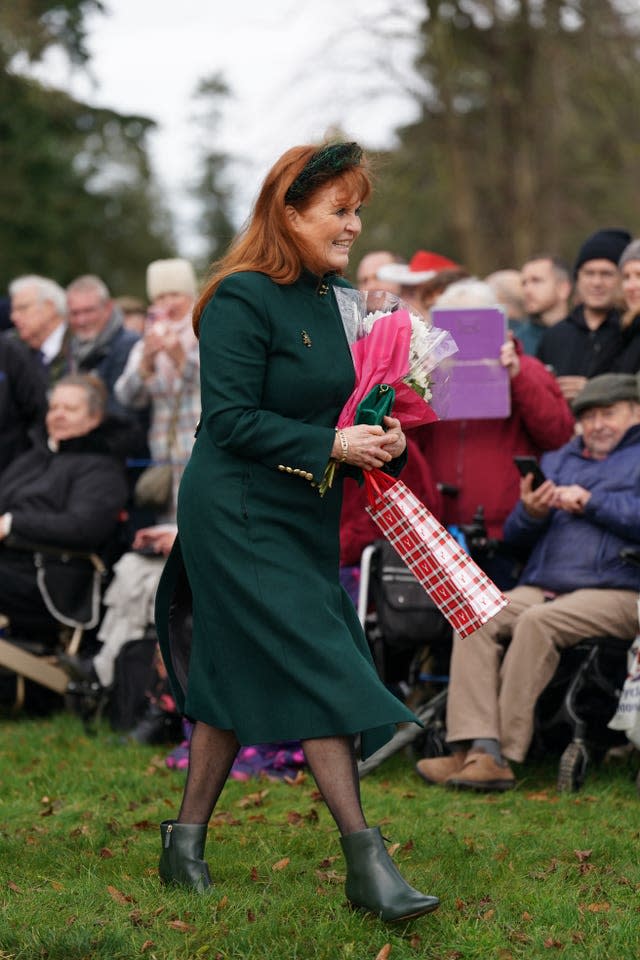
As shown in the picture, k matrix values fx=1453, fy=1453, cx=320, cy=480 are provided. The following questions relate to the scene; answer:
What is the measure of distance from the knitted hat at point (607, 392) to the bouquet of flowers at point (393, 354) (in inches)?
94.5

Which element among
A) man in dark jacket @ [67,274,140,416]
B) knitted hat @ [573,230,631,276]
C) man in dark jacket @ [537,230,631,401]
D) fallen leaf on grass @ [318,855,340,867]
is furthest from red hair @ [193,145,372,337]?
man in dark jacket @ [67,274,140,416]

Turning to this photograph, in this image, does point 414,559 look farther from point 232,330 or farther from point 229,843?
point 229,843

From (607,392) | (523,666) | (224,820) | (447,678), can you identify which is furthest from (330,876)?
(607,392)

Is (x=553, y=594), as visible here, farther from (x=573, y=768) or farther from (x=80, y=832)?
(x=80, y=832)

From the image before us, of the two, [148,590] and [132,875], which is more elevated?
[148,590]

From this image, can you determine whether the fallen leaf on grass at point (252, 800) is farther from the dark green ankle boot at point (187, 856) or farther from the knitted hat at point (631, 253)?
the knitted hat at point (631, 253)

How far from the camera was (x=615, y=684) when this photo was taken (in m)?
A: 6.40

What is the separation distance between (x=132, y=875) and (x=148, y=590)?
3.23m

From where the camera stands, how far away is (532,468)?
21.7 ft

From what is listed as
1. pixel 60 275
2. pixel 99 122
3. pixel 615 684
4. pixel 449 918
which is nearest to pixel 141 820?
pixel 449 918

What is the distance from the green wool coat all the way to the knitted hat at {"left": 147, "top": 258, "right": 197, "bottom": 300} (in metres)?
4.58

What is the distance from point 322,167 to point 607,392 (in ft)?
9.65

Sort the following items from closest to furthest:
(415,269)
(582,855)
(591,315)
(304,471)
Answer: (304,471), (582,855), (591,315), (415,269)

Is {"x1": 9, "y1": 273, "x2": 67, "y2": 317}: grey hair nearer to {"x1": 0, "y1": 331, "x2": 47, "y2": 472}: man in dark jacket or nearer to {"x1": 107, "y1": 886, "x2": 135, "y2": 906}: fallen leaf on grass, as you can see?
{"x1": 0, "y1": 331, "x2": 47, "y2": 472}: man in dark jacket
